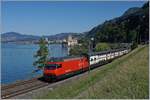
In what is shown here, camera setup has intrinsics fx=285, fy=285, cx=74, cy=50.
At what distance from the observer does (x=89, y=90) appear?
1533 cm

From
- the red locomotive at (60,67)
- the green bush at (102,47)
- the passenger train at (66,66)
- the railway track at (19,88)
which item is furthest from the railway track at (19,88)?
the green bush at (102,47)

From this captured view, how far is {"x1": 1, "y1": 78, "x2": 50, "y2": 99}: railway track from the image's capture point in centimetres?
2421

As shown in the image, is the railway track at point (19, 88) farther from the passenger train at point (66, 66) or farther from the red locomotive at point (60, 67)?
the passenger train at point (66, 66)

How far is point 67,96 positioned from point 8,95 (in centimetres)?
1015

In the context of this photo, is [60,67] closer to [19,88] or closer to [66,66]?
[66,66]

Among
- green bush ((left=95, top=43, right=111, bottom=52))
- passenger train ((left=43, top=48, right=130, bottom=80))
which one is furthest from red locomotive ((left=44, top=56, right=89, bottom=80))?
green bush ((left=95, top=43, right=111, bottom=52))

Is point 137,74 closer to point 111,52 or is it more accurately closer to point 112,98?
point 112,98

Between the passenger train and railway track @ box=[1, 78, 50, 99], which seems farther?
the passenger train

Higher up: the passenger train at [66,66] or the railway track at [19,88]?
the passenger train at [66,66]

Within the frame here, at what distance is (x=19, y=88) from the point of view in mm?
27578

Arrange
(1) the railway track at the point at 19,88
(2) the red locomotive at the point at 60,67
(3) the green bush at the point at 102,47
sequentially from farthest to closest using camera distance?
(3) the green bush at the point at 102,47 < (2) the red locomotive at the point at 60,67 < (1) the railway track at the point at 19,88

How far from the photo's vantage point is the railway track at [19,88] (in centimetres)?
2421

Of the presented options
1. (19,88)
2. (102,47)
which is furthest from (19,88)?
(102,47)

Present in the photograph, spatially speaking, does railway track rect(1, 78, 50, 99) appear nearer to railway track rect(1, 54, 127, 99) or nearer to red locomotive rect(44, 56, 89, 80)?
railway track rect(1, 54, 127, 99)
